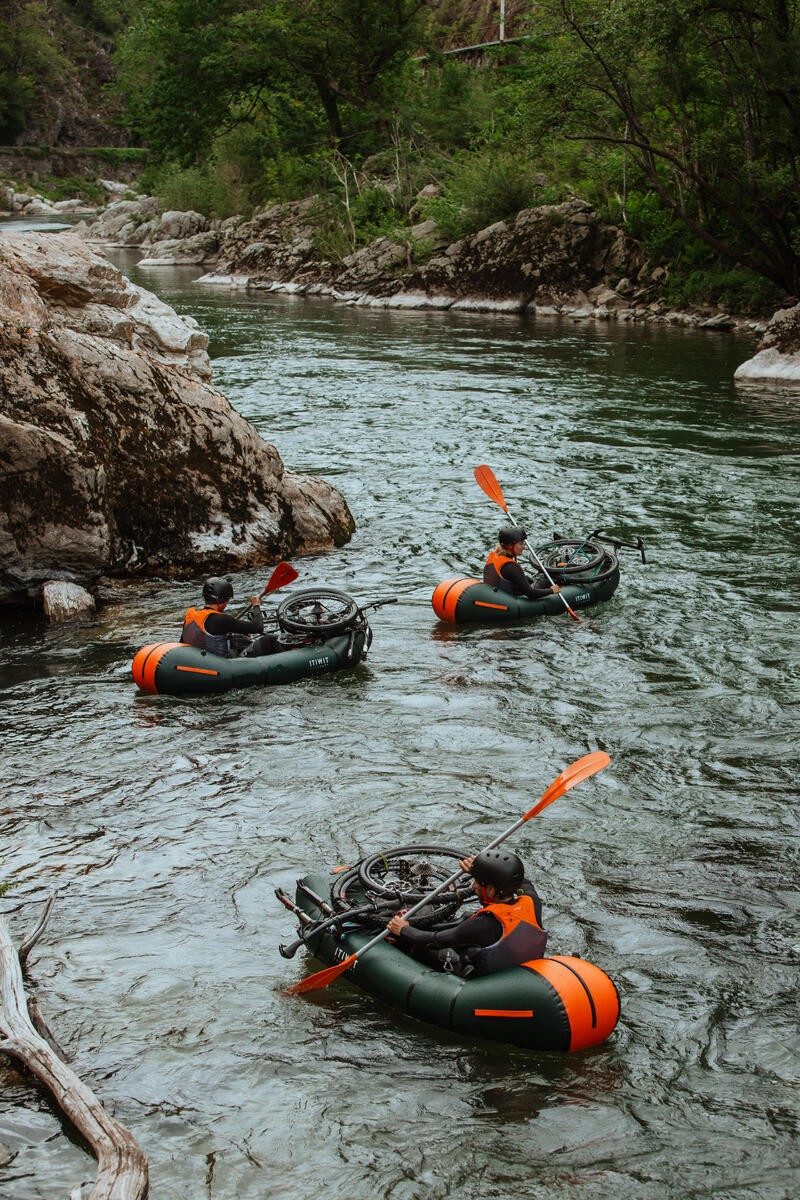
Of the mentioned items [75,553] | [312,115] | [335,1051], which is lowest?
[335,1051]

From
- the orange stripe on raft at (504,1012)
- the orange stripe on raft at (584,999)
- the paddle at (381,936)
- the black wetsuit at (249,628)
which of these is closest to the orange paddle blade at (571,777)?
the paddle at (381,936)

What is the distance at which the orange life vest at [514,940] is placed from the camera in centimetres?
483

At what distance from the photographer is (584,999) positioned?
4602 mm

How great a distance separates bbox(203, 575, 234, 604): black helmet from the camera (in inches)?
337

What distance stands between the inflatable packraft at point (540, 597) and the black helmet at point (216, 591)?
2333 millimetres

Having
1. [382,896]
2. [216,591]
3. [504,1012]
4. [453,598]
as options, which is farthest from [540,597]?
[504,1012]

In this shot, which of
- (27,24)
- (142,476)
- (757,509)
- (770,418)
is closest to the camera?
(142,476)

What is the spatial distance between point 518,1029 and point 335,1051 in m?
0.84

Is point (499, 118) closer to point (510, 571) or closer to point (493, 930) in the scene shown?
point (510, 571)

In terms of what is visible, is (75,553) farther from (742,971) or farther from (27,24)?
(27,24)

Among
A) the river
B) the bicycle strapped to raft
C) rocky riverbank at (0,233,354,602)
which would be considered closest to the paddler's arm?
the river

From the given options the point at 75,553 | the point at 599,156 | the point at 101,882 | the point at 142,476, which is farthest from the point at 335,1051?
the point at 599,156

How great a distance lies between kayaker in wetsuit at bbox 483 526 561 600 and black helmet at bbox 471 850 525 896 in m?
5.34

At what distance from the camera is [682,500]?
44.7ft
